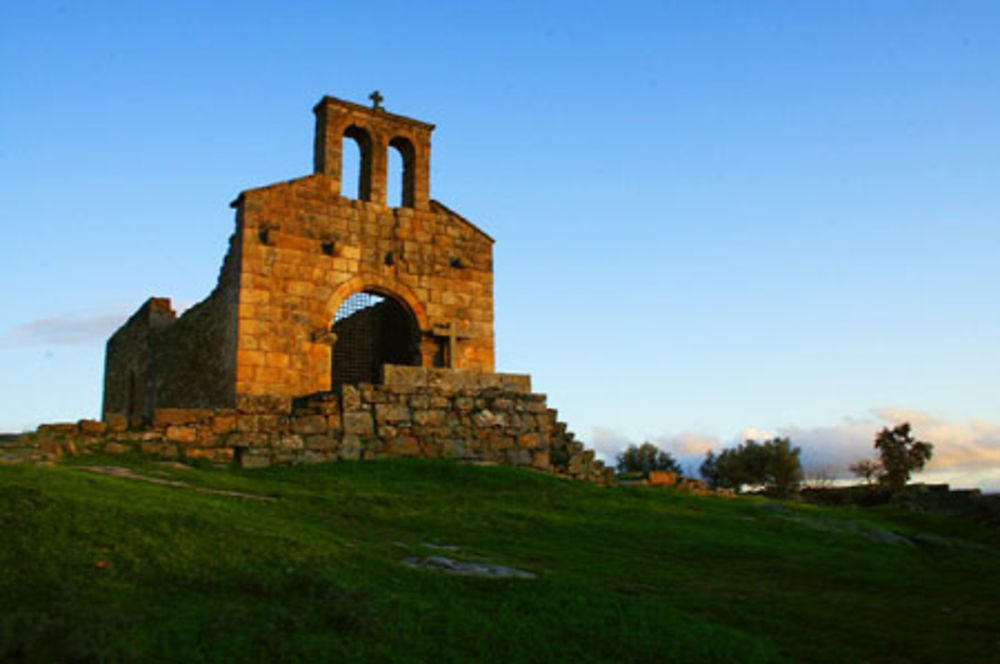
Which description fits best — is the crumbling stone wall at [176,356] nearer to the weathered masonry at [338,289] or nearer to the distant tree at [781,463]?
the weathered masonry at [338,289]

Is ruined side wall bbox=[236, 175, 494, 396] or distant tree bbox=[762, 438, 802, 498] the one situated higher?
ruined side wall bbox=[236, 175, 494, 396]

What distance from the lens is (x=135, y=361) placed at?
26.7m

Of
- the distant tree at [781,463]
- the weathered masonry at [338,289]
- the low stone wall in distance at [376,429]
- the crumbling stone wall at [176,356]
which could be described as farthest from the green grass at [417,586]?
the distant tree at [781,463]

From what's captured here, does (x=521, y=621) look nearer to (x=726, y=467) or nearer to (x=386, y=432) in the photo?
(x=386, y=432)

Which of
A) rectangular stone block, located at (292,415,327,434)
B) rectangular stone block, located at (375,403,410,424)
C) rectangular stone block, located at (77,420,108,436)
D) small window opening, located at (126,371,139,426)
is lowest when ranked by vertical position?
rectangular stone block, located at (77,420,108,436)

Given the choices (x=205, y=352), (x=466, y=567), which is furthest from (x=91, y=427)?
(x=205, y=352)

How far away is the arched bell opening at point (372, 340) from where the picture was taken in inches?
845

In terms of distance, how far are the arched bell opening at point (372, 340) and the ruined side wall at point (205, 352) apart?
2.71 meters

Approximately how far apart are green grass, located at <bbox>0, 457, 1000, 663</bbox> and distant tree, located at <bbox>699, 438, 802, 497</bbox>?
20.9 meters

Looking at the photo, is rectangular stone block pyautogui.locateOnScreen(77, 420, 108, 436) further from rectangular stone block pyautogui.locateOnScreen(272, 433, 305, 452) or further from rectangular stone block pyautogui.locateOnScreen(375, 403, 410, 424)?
rectangular stone block pyautogui.locateOnScreen(375, 403, 410, 424)

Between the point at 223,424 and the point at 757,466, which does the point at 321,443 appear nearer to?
the point at 223,424

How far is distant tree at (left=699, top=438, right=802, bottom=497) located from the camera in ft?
105

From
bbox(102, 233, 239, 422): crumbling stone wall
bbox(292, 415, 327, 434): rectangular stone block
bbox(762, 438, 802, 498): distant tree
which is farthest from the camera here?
bbox(762, 438, 802, 498): distant tree

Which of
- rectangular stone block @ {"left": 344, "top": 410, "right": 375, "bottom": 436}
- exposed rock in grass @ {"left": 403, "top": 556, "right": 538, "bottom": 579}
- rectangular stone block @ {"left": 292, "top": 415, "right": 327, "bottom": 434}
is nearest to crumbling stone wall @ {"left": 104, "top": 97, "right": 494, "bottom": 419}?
rectangular stone block @ {"left": 292, "top": 415, "right": 327, "bottom": 434}
